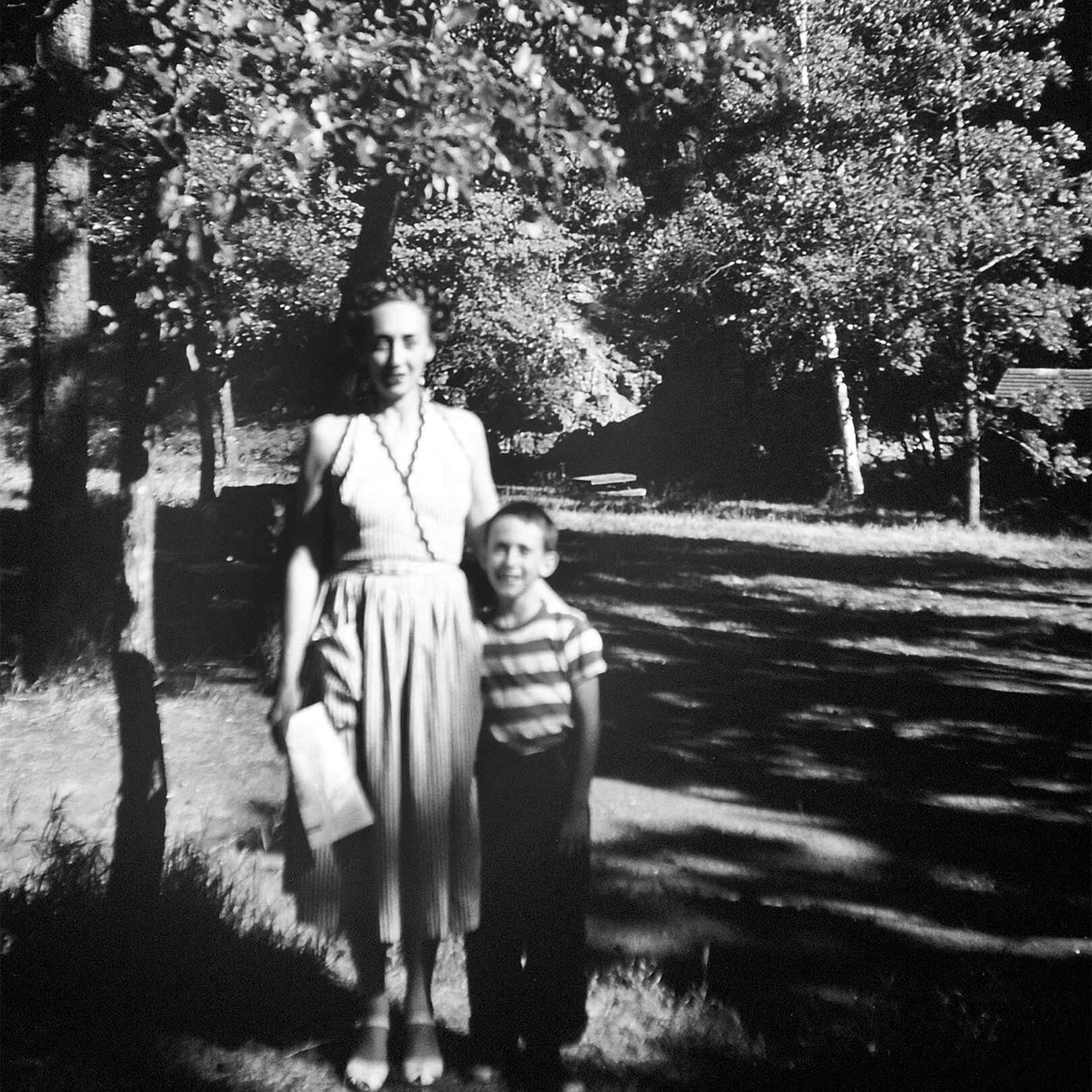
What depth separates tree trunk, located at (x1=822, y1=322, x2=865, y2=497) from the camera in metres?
3.85

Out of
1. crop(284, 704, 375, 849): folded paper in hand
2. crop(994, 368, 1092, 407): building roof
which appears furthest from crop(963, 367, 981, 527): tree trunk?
crop(284, 704, 375, 849): folded paper in hand

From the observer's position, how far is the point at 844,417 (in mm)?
3891

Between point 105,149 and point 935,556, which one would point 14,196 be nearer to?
point 105,149

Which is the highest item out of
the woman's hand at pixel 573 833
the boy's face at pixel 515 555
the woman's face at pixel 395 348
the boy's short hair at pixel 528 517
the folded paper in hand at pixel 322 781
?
the woman's face at pixel 395 348

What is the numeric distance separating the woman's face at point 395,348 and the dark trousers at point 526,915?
791 millimetres

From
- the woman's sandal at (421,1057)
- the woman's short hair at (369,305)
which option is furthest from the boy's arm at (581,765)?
the woman's short hair at (369,305)

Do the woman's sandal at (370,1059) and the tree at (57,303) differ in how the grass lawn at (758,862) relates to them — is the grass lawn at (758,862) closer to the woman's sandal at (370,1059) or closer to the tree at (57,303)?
the woman's sandal at (370,1059)

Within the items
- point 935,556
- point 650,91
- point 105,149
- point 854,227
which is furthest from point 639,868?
point 105,149

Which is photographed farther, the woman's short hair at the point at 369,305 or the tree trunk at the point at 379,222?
the tree trunk at the point at 379,222

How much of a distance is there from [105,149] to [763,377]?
2629mm

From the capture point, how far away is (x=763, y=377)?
4.48 metres

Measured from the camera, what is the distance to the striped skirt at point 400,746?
2.29 m

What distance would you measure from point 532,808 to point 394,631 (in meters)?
0.50

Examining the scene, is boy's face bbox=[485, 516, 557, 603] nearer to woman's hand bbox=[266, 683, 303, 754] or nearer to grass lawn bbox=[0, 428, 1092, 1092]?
woman's hand bbox=[266, 683, 303, 754]
